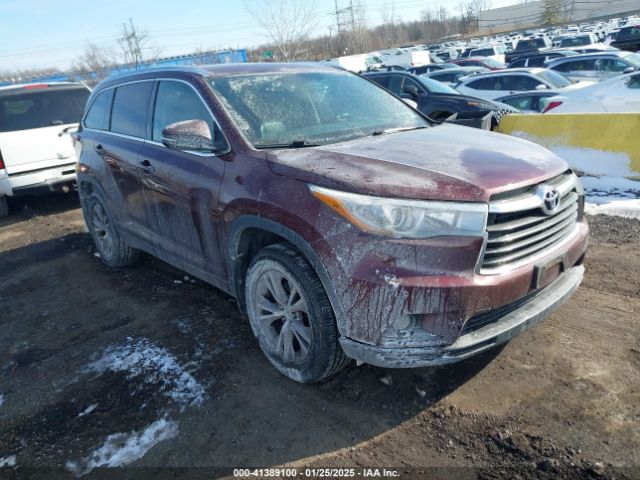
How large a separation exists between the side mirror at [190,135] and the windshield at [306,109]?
0.22m

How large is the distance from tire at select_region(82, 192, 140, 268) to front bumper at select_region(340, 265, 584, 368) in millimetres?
3293

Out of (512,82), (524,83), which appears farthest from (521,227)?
→ (512,82)

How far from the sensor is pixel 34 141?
750 cm

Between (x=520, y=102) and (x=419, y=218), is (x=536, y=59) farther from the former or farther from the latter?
(x=419, y=218)

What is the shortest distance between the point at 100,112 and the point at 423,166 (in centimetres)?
367

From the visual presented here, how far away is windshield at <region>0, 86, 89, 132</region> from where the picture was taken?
755 centimetres

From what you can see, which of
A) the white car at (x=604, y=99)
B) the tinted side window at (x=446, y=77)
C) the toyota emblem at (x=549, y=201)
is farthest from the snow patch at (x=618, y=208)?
the tinted side window at (x=446, y=77)

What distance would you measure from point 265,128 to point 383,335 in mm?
1610

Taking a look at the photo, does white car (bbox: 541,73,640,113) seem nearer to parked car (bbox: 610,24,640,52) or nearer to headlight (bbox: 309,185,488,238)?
headlight (bbox: 309,185,488,238)

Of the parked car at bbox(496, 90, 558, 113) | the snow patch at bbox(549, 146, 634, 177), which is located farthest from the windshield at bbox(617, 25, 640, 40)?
the snow patch at bbox(549, 146, 634, 177)

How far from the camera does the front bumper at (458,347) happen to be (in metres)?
2.46

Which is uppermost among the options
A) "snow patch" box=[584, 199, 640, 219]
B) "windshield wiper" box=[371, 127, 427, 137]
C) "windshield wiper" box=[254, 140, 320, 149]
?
"windshield wiper" box=[254, 140, 320, 149]

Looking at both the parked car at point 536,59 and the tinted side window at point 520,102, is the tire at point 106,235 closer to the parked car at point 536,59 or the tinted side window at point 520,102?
the tinted side window at point 520,102

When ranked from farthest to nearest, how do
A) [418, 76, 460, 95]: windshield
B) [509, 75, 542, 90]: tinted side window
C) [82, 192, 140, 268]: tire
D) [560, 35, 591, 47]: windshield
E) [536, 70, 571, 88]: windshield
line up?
[560, 35, 591, 47]: windshield < [536, 70, 571, 88]: windshield < [509, 75, 542, 90]: tinted side window < [418, 76, 460, 95]: windshield < [82, 192, 140, 268]: tire
